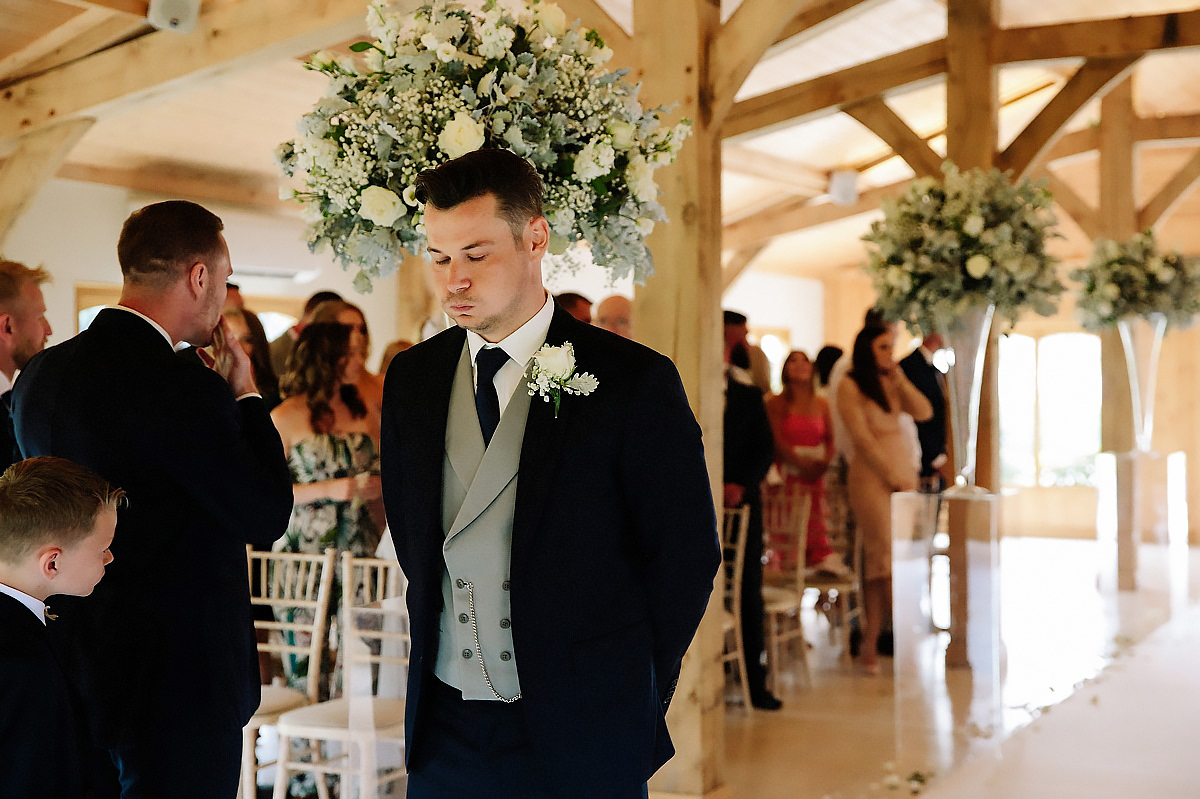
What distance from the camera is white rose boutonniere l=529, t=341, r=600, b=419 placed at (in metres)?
1.72

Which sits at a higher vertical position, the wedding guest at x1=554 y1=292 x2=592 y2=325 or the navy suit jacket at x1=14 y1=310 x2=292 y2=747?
the wedding guest at x1=554 y1=292 x2=592 y2=325

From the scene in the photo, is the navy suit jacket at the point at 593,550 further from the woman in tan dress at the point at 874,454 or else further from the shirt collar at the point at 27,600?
the woman in tan dress at the point at 874,454

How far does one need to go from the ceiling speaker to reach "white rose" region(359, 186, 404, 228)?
3559mm

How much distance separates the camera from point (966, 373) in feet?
17.0

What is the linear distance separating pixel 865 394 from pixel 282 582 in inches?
125

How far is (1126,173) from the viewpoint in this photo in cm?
952

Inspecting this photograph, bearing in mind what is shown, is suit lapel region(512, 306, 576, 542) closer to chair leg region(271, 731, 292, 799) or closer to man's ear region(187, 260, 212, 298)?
man's ear region(187, 260, 212, 298)

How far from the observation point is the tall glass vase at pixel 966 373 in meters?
5.05

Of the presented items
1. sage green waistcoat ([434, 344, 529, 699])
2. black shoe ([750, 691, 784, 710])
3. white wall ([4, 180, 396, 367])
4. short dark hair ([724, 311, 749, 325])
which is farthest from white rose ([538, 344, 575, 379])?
white wall ([4, 180, 396, 367])

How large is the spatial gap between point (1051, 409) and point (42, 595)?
45.1 feet

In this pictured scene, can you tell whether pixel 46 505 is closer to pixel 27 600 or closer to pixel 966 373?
pixel 27 600

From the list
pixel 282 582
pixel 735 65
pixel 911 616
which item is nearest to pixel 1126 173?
pixel 911 616

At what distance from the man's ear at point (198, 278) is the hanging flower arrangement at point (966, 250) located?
11.4ft

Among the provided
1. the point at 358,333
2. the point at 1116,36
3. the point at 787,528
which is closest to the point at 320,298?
the point at 358,333
